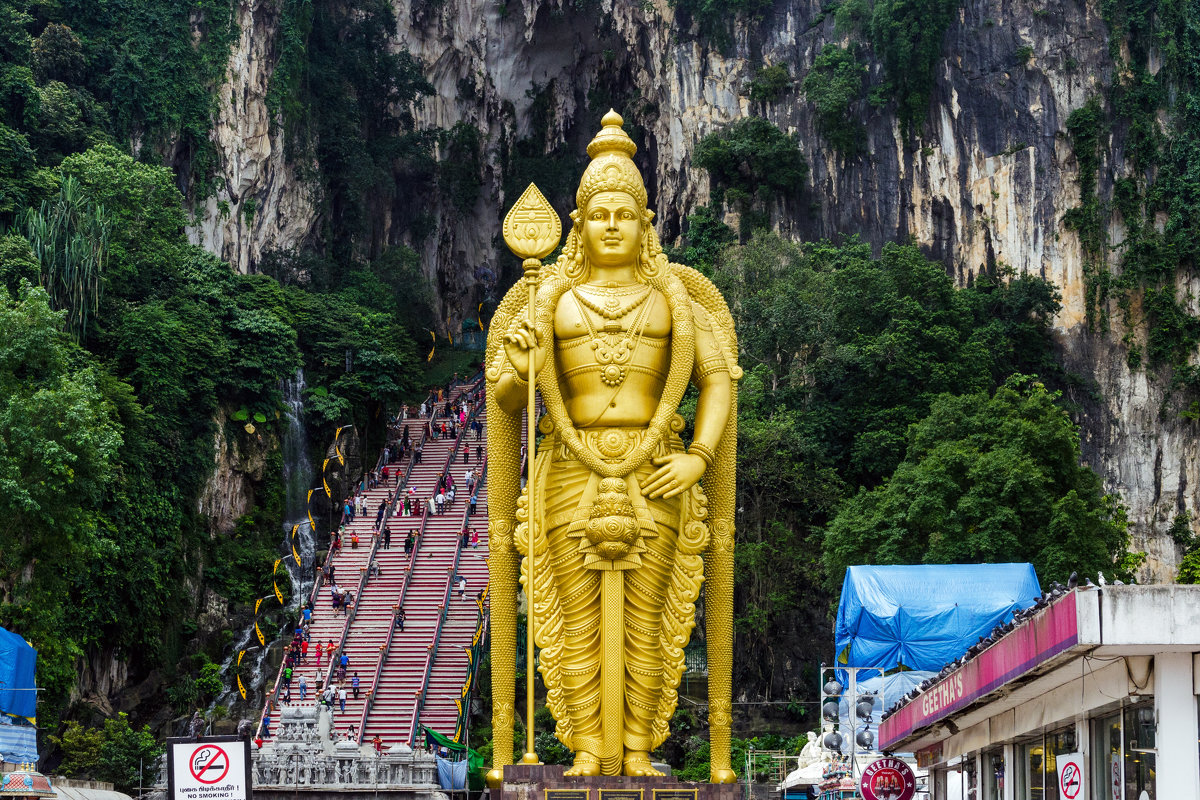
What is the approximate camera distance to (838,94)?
37812 mm

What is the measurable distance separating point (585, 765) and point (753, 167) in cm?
2607

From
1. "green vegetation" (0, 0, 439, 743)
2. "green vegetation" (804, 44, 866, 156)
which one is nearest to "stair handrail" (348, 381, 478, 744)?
"green vegetation" (0, 0, 439, 743)

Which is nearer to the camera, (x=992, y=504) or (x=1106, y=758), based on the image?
(x=1106, y=758)

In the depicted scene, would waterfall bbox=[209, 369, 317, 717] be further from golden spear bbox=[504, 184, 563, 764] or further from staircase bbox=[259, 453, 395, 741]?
golden spear bbox=[504, 184, 563, 764]

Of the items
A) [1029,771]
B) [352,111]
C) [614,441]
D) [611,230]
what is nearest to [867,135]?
[352,111]

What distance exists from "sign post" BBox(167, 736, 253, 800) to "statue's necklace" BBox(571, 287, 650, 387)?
708 cm

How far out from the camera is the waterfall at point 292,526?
29875mm

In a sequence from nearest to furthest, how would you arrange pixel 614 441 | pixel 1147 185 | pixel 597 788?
pixel 597 788, pixel 614 441, pixel 1147 185

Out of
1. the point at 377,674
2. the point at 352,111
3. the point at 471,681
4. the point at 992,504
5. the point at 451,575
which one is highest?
the point at 352,111

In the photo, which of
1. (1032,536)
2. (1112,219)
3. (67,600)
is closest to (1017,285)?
(1112,219)

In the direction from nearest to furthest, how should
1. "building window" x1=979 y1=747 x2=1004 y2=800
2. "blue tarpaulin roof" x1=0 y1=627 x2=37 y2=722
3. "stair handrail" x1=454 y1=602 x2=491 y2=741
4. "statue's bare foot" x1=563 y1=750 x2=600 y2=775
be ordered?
"building window" x1=979 y1=747 x2=1004 y2=800, "statue's bare foot" x1=563 y1=750 x2=600 y2=775, "blue tarpaulin roof" x1=0 y1=627 x2=37 y2=722, "stair handrail" x1=454 y1=602 x2=491 y2=741

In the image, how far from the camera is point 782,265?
1342 inches

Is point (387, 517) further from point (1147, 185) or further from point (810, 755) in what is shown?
point (1147, 185)

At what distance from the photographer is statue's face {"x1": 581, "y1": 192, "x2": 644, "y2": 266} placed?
1540 cm
